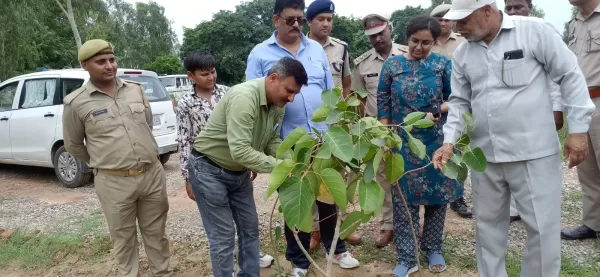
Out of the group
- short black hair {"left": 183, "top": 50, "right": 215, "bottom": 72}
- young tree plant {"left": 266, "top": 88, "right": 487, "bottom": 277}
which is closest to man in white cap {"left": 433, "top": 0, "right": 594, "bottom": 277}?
young tree plant {"left": 266, "top": 88, "right": 487, "bottom": 277}

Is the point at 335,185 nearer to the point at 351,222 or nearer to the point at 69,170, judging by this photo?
the point at 351,222

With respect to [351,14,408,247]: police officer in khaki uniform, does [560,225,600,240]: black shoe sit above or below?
below

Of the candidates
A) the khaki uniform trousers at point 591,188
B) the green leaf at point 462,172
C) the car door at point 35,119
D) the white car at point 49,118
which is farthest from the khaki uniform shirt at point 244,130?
the car door at point 35,119

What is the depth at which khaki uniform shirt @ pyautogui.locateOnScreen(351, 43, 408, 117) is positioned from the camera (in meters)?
3.44

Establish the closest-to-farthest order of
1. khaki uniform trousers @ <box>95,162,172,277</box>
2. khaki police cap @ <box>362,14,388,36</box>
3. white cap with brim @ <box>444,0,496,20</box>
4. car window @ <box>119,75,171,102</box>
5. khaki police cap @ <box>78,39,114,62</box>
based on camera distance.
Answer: white cap with brim @ <box>444,0,496,20</box> < khaki police cap @ <box>78,39,114,62</box> < khaki uniform trousers @ <box>95,162,172,277</box> < khaki police cap @ <box>362,14,388,36</box> < car window @ <box>119,75,171,102</box>

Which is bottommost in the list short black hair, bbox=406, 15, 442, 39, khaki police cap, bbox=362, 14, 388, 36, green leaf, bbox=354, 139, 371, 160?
green leaf, bbox=354, 139, 371, 160

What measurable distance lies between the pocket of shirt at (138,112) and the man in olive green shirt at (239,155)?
0.55 meters

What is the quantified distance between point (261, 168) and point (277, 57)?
0.91 metres

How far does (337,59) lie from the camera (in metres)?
3.42

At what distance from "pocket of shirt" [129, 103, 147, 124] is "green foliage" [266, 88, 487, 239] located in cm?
144

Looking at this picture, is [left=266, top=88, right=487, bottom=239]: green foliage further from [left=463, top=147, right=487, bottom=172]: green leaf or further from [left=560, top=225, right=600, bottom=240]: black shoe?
[left=560, top=225, right=600, bottom=240]: black shoe

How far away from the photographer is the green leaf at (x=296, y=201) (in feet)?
5.04

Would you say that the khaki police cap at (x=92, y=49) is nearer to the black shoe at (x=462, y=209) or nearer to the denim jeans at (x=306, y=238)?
the denim jeans at (x=306, y=238)

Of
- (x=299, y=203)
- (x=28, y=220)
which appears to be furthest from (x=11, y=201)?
(x=299, y=203)
